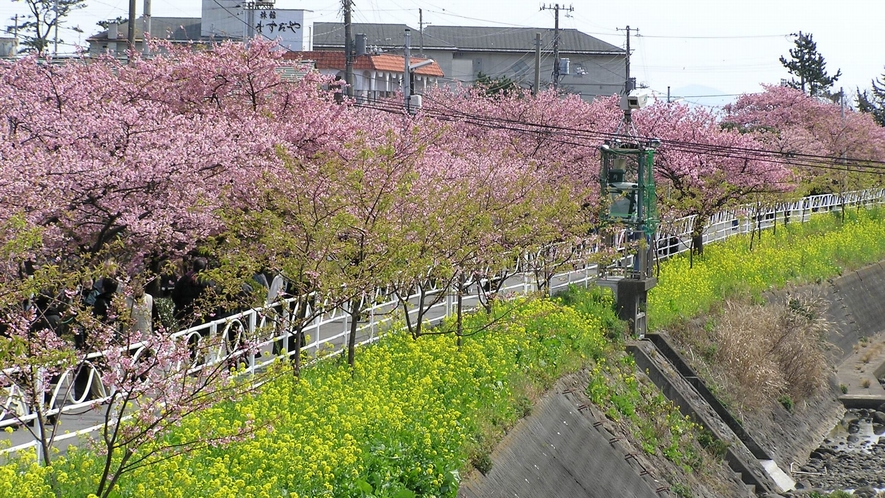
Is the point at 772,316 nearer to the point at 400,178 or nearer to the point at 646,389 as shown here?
the point at 646,389

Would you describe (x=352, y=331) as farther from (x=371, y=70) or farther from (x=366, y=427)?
(x=371, y=70)

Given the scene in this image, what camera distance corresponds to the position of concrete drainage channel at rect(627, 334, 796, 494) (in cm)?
2162

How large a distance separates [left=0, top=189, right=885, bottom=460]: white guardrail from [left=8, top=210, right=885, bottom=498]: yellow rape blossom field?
0.53 meters

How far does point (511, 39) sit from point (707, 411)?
54.6 m

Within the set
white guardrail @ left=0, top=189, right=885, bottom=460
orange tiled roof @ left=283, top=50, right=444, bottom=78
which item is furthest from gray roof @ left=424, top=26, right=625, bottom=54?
white guardrail @ left=0, top=189, right=885, bottom=460

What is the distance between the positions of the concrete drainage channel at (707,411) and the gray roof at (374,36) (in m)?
48.2

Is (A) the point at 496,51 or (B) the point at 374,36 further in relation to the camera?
(B) the point at 374,36

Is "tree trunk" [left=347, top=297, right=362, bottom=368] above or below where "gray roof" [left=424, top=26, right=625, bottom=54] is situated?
below

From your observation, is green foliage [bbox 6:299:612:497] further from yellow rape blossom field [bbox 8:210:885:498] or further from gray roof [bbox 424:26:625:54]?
gray roof [bbox 424:26:625:54]

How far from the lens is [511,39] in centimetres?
7506

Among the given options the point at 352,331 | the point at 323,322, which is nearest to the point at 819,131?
the point at 323,322

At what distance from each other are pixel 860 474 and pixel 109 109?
17667mm

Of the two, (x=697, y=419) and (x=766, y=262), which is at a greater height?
(x=766, y=262)

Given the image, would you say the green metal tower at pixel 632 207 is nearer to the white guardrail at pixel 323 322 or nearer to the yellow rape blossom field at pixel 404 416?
the yellow rape blossom field at pixel 404 416
